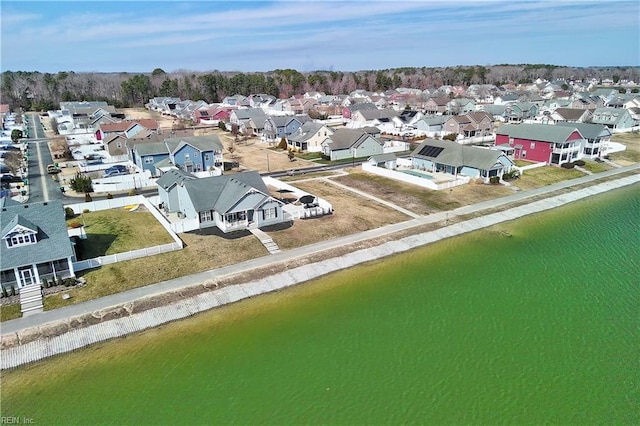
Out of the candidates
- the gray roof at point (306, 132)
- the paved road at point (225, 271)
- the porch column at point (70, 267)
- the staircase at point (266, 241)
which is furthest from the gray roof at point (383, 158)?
the porch column at point (70, 267)

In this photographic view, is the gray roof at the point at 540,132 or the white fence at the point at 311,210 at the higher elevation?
the gray roof at the point at 540,132

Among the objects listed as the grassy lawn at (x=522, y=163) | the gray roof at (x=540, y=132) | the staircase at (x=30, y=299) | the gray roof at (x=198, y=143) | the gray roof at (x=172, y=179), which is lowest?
the staircase at (x=30, y=299)

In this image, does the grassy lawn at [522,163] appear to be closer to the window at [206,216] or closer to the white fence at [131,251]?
the window at [206,216]

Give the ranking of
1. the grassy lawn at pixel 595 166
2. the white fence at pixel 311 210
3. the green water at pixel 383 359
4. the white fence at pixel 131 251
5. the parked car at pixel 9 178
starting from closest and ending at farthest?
the green water at pixel 383 359, the white fence at pixel 131 251, the white fence at pixel 311 210, the parked car at pixel 9 178, the grassy lawn at pixel 595 166

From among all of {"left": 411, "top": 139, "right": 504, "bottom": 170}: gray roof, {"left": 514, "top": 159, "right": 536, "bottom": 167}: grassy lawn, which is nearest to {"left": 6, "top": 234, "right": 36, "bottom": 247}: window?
{"left": 411, "top": 139, "right": 504, "bottom": 170}: gray roof

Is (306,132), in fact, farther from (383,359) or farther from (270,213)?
(383,359)

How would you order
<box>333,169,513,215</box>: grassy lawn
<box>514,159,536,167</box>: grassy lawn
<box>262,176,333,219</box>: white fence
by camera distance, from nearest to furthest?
<box>262,176,333,219</box>: white fence < <box>333,169,513,215</box>: grassy lawn < <box>514,159,536,167</box>: grassy lawn

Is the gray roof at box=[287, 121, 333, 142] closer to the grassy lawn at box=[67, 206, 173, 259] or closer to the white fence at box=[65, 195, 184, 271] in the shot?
the white fence at box=[65, 195, 184, 271]
